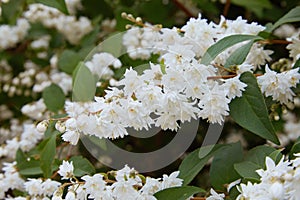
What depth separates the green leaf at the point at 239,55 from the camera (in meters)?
1.41

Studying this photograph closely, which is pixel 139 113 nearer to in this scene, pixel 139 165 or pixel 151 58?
pixel 139 165

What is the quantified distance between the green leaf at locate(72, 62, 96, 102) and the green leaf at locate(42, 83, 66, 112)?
206 mm

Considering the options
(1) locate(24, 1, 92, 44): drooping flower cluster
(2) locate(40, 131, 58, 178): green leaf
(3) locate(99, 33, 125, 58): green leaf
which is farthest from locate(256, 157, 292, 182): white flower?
(1) locate(24, 1, 92, 44): drooping flower cluster

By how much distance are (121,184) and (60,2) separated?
2.44 ft

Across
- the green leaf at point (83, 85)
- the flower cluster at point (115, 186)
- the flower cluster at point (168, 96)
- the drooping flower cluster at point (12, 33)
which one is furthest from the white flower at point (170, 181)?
the drooping flower cluster at point (12, 33)

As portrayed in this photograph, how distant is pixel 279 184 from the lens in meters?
0.96

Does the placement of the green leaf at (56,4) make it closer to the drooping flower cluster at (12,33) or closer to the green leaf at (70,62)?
the green leaf at (70,62)

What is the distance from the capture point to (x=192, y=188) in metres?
1.19

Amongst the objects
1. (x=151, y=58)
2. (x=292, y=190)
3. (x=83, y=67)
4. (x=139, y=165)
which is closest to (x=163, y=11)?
(x=151, y=58)

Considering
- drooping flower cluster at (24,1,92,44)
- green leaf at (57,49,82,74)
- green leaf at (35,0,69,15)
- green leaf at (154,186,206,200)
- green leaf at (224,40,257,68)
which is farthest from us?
drooping flower cluster at (24,1,92,44)

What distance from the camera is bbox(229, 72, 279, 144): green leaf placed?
4.15 ft

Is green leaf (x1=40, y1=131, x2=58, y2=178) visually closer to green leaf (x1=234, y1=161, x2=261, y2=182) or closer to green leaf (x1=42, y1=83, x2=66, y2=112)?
green leaf (x1=42, y1=83, x2=66, y2=112)

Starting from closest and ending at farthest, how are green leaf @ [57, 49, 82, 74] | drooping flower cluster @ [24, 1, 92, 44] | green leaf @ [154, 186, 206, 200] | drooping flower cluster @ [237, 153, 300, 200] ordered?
drooping flower cluster @ [237, 153, 300, 200] < green leaf @ [154, 186, 206, 200] < green leaf @ [57, 49, 82, 74] < drooping flower cluster @ [24, 1, 92, 44]

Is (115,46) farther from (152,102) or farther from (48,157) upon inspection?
(152,102)
